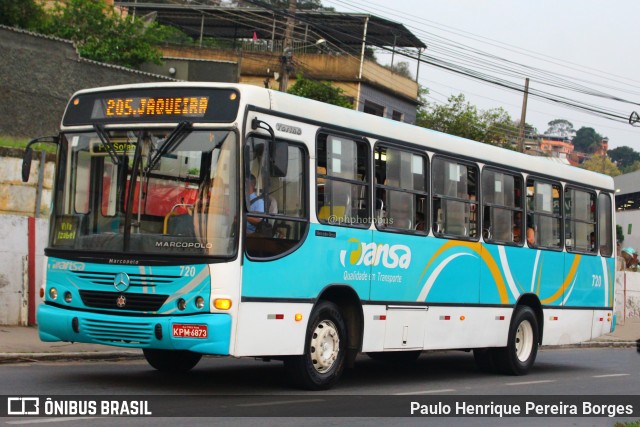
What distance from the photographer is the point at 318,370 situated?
1192cm

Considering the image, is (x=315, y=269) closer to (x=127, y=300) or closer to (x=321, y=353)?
(x=321, y=353)

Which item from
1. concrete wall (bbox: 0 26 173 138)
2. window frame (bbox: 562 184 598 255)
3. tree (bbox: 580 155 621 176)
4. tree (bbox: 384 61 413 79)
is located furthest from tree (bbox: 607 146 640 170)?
window frame (bbox: 562 184 598 255)

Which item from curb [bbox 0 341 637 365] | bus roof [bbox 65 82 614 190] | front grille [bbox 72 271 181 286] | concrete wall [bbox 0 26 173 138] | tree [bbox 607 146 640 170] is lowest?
curb [bbox 0 341 637 365]

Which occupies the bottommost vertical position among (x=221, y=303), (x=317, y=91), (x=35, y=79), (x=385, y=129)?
(x=221, y=303)

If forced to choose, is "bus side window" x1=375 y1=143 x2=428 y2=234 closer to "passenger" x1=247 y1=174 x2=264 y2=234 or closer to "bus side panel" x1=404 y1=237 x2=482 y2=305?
"bus side panel" x1=404 y1=237 x2=482 y2=305

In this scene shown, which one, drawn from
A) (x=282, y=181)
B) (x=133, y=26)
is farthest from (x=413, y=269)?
(x=133, y=26)

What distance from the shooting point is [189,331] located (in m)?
10.5

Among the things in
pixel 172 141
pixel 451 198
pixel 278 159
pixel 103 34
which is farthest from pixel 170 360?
pixel 103 34

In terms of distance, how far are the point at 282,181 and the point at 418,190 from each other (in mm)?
2873

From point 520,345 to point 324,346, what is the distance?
5389 millimetres

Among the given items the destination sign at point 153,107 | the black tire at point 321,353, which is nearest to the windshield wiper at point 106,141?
the destination sign at point 153,107

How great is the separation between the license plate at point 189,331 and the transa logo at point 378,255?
2.36 m

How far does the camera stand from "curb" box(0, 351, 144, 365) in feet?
43.5

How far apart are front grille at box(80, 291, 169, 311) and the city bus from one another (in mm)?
14
